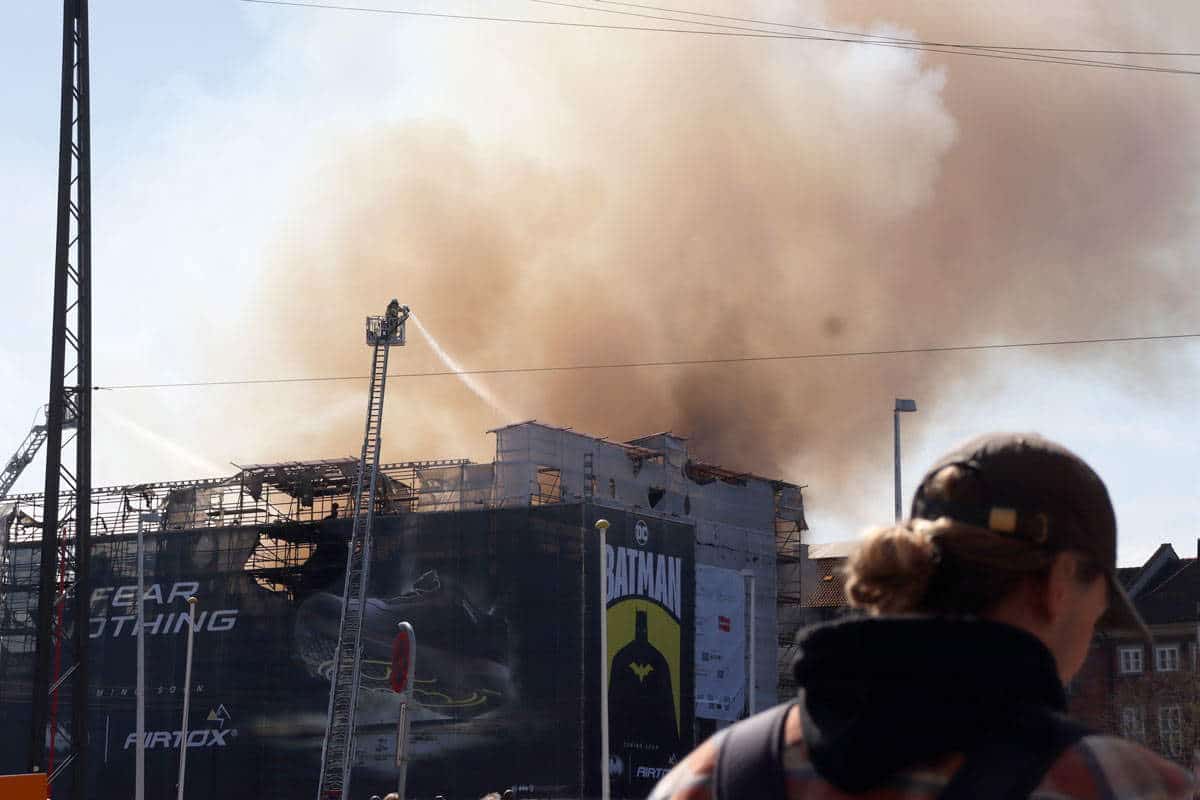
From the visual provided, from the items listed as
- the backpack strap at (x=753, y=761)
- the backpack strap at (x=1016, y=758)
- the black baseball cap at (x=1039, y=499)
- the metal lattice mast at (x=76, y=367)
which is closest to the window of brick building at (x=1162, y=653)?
the black baseball cap at (x=1039, y=499)

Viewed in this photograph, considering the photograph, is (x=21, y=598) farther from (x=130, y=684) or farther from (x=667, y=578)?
(x=667, y=578)

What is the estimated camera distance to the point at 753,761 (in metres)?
1.90

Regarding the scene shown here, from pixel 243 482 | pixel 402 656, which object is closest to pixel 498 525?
pixel 243 482

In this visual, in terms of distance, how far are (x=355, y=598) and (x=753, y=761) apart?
60228mm

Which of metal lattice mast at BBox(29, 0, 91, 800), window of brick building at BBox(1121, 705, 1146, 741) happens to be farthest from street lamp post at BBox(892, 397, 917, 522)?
window of brick building at BBox(1121, 705, 1146, 741)

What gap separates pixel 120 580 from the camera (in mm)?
68562

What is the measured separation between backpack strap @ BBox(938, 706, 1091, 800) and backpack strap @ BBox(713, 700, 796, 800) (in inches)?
8.9

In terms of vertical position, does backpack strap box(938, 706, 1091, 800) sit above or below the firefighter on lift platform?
below

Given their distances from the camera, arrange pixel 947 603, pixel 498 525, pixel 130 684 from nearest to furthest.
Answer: pixel 947 603 < pixel 498 525 < pixel 130 684

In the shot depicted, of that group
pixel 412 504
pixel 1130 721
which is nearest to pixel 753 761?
pixel 1130 721

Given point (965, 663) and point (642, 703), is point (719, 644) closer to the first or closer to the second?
point (642, 703)

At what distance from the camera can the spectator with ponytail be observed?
172cm

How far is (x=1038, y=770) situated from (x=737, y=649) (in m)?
66.4

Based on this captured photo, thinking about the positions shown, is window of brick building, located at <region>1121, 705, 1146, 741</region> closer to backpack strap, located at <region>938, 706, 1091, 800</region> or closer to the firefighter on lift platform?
backpack strap, located at <region>938, 706, 1091, 800</region>
